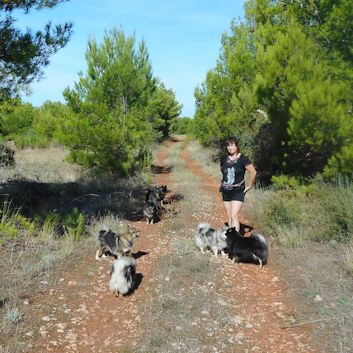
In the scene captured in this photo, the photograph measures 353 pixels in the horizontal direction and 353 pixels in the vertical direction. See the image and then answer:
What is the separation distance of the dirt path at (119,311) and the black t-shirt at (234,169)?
167cm

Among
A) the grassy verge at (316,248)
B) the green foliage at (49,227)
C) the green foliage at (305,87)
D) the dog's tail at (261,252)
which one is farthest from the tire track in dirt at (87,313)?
the green foliage at (305,87)

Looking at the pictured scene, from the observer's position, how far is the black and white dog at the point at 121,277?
6012mm

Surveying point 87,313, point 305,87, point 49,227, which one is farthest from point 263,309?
point 305,87

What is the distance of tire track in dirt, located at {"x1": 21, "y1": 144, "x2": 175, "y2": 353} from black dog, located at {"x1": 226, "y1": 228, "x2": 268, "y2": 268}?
59.3 inches

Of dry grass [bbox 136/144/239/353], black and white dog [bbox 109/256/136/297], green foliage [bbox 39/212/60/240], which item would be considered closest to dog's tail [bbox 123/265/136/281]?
black and white dog [bbox 109/256/136/297]

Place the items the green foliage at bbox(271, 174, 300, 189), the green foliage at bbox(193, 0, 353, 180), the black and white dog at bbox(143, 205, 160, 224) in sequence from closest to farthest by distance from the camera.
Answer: the green foliage at bbox(193, 0, 353, 180)
the black and white dog at bbox(143, 205, 160, 224)
the green foliage at bbox(271, 174, 300, 189)

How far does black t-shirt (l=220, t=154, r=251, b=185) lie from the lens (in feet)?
26.5

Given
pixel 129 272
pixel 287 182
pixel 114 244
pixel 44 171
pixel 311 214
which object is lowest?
pixel 44 171

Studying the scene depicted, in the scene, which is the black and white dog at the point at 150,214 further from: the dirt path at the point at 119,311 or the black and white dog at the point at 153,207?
the dirt path at the point at 119,311

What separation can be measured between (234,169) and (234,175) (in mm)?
126

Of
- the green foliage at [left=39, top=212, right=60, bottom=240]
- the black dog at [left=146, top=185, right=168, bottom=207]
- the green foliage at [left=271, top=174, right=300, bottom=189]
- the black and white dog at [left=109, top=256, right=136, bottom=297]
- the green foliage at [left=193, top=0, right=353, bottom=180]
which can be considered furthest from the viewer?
the green foliage at [left=271, top=174, right=300, bottom=189]

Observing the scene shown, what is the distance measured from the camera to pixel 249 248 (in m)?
7.51

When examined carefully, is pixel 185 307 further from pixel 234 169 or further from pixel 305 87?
pixel 305 87

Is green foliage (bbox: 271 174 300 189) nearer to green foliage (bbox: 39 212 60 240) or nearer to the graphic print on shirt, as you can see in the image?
the graphic print on shirt
